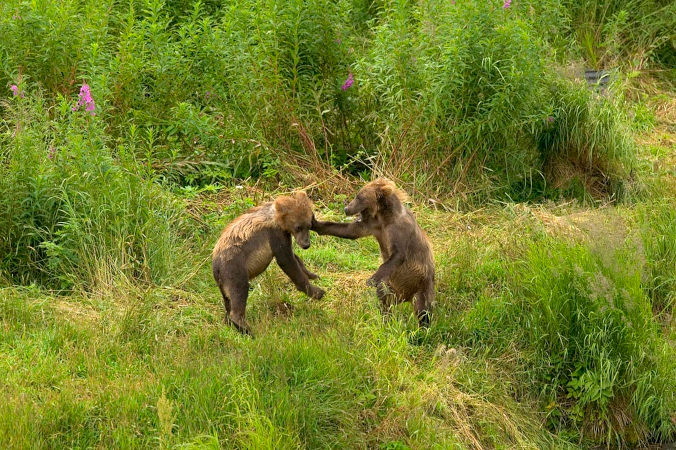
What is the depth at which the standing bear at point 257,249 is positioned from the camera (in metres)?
7.72

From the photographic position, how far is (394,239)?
7902mm

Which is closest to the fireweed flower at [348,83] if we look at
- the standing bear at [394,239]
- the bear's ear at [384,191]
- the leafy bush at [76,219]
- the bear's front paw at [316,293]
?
the leafy bush at [76,219]

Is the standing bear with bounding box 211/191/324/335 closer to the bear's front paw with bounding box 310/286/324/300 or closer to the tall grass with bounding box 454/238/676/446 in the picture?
the bear's front paw with bounding box 310/286/324/300

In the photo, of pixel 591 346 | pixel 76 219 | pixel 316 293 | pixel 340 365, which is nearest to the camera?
pixel 340 365

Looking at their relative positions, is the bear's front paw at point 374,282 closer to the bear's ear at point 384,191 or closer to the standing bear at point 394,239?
the standing bear at point 394,239

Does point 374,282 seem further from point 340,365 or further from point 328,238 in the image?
point 328,238

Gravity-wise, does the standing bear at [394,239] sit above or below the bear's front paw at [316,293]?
above

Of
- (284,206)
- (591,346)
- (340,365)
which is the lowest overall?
(591,346)

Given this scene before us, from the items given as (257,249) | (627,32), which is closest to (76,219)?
(257,249)

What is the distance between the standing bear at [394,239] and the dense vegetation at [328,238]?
23cm

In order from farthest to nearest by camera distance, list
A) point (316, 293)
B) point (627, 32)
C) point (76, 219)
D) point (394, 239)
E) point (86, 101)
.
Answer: point (627, 32), point (86, 101), point (76, 219), point (316, 293), point (394, 239)

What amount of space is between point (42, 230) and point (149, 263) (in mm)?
975

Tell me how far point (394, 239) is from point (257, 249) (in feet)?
3.60

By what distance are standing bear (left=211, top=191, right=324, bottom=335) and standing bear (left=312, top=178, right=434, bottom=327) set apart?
0.21 metres
